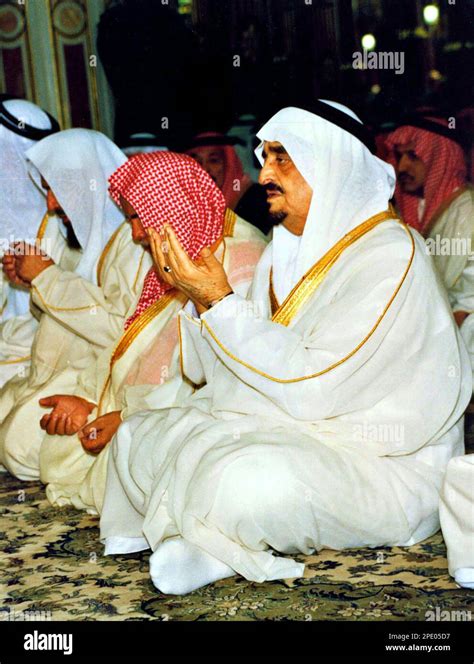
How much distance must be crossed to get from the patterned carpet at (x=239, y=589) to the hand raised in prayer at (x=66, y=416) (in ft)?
2.33

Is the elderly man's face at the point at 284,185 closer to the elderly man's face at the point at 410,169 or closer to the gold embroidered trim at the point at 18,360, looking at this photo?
the gold embroidered trim at the point at 18,360

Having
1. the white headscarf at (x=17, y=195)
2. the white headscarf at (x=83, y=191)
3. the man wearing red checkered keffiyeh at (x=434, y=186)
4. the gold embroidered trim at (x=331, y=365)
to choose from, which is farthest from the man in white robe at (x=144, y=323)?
the man wearing red checkered keffiyeh at (x=434, y=186)

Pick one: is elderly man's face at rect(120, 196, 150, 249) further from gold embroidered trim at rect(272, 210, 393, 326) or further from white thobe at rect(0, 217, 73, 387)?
white thobe at rect(0, 217, 73, 387)

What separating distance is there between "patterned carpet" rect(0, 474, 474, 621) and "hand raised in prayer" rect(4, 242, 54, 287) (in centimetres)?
143

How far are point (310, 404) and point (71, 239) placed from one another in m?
2.24

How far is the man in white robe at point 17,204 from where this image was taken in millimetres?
5922

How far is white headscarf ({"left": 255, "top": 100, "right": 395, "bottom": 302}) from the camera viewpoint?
153 inches

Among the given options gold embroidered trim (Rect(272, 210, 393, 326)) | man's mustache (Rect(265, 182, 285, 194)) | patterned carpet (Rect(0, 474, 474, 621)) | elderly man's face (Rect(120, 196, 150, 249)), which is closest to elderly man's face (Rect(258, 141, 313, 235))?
man's mustache (Rect(265, 182, 285, 194))

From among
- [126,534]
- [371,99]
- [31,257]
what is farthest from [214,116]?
[126,534]

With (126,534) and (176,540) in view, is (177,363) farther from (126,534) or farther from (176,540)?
(176,540)

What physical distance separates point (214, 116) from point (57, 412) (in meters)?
3.52

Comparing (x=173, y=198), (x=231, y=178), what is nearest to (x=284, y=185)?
(x=173, y=198)

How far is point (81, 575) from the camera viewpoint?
3771 mm

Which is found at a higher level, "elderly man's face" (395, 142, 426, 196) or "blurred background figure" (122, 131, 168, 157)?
"blurred background figure" (122, 131, 168, 157)
